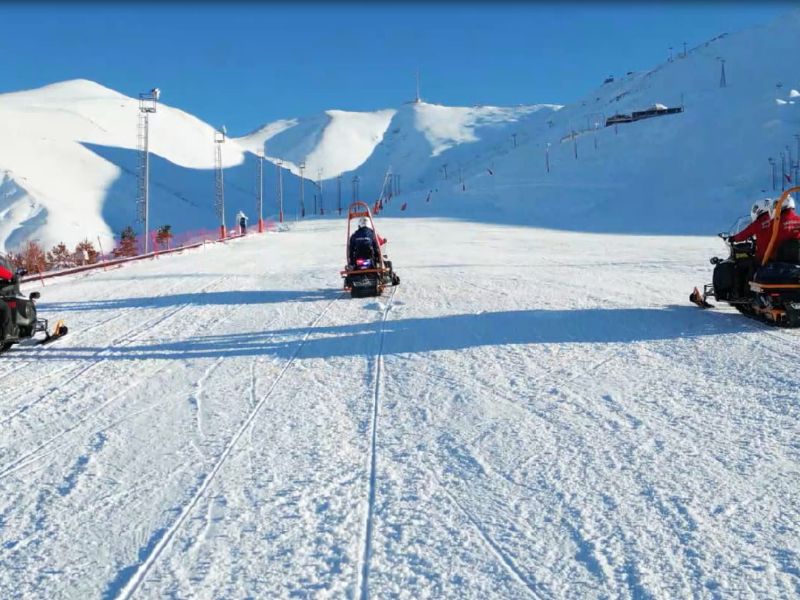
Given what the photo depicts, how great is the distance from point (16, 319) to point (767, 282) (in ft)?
32.9

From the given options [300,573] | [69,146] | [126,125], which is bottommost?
[300,573]

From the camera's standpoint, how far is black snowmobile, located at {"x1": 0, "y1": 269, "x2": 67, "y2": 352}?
8.83 m

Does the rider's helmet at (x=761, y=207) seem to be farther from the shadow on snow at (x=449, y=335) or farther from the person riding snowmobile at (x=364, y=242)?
the person riding snowmobile at (x=364, y=242)

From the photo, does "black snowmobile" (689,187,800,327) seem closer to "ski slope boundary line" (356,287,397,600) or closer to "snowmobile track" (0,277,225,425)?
"ski slope boundary line" (356,287,397,600)

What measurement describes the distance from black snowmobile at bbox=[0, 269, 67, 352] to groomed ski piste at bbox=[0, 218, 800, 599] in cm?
26

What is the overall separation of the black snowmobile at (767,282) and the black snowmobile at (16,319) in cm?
982

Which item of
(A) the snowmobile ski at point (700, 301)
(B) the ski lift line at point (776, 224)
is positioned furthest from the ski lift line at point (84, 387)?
(B) the ski lift line at point (776, 224)

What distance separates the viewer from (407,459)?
16.6 feet

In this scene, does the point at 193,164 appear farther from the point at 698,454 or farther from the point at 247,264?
the point at 698,454

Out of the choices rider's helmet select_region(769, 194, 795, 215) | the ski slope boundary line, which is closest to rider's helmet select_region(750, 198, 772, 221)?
rider's helmet select_region(769, 194, 795, 215)

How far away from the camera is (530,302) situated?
12102 millimetres

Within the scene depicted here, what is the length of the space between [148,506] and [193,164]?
17937 centimetres

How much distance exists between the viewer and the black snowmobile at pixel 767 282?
30.5ft

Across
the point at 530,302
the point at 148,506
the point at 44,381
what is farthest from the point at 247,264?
the point at 148,506
